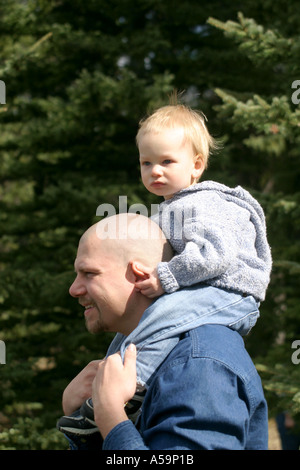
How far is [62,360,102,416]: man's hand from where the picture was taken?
86.8 inches

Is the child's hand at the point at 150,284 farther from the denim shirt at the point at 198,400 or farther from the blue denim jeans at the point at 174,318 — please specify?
the denim shirt at the point at 198,400

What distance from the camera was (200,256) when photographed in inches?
82.7

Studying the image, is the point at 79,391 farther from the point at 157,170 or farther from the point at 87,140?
the point at 87,140

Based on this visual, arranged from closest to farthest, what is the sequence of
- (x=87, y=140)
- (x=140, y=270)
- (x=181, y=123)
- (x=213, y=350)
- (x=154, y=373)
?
(x=213, y=350), (x=154, y=373), (x=140, y=270), (x=181, y=123), (x=87, y=140)

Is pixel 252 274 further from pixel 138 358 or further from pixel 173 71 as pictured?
pixel 173 71

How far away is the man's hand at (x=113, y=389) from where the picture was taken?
1.90 meters

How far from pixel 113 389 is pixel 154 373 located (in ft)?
0.57

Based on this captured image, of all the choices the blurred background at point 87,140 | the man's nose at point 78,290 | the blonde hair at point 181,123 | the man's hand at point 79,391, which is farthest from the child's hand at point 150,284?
the blurred background at point 87,140

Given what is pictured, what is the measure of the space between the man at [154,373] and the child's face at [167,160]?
1.44 ft

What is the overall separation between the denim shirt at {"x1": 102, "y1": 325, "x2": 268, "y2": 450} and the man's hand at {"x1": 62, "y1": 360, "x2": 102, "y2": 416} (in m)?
0.30

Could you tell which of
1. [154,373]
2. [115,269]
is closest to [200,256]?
[115,269]

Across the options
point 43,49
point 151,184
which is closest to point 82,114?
point 43,49

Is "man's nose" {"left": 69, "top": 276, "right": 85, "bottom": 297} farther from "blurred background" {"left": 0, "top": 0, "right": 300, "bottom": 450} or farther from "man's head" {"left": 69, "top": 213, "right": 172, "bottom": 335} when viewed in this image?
"blurred background" {"left": 0, "top": 0, "right": 300, "bottom": 450}

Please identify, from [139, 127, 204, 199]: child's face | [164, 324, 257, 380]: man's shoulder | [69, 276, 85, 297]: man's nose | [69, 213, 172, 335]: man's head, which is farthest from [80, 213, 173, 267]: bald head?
[139, 127, 204, 199]: child's face
